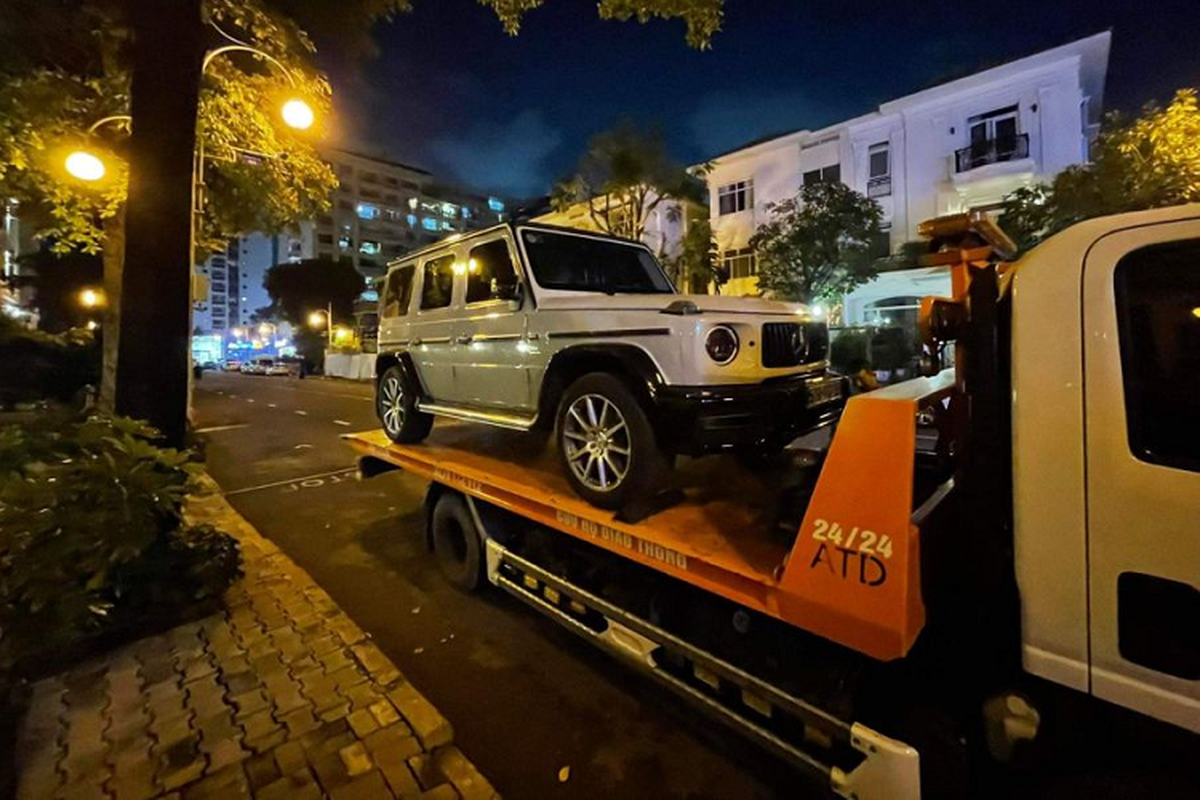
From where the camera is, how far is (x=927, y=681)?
78.1 inches

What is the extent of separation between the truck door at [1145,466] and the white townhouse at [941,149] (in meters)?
16.7

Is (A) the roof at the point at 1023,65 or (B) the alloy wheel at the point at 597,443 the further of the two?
(A) the roof at the point at 1023,65

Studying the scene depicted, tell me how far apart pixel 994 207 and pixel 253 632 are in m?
21.5

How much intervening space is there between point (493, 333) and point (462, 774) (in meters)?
2.72

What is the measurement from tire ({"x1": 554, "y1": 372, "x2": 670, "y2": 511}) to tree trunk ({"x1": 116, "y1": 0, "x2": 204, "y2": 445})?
2876mm

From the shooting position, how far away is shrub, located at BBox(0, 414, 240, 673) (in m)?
2.86

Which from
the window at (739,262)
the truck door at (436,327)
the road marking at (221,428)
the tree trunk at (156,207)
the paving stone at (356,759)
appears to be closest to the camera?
the paving stone at (356,759)

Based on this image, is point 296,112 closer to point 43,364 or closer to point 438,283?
point 438,283

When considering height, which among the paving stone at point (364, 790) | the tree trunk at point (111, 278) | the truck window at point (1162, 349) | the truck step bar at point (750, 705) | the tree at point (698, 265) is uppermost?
the tree at point (698, 265)

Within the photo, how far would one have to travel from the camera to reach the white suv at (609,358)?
2.94 metres

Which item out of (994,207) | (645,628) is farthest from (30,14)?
(994,207)

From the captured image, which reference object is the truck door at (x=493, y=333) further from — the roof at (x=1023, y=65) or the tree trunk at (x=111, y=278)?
Result: the roof at (x=1023, y=65)

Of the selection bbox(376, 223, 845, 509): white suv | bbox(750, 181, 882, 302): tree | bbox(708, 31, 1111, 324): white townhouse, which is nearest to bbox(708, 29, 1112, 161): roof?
bbox(708, 31, 1111, 324): white townhouse

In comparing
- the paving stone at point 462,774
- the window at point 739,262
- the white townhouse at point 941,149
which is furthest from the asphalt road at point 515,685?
the window at point 739,262
